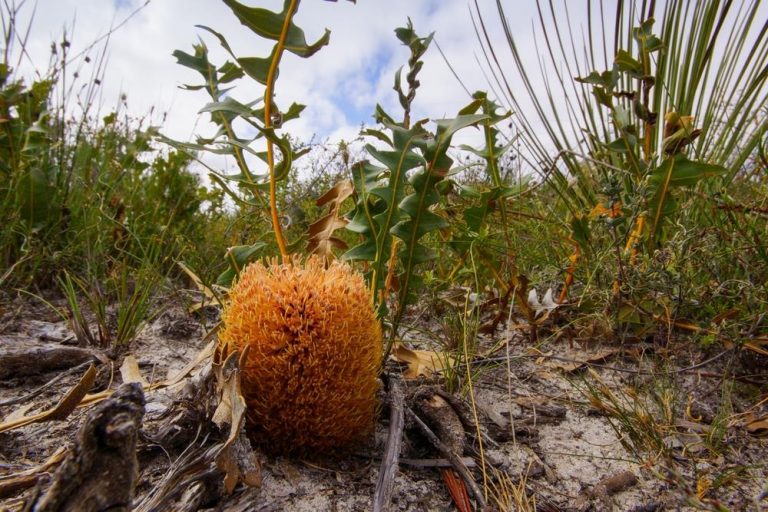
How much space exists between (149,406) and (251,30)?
118cm

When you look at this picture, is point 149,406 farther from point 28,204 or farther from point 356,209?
point 28,204

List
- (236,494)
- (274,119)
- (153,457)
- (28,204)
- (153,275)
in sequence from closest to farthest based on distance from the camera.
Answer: (236,494) < (153,457) < (274,119) < (153,275) < (28,204)

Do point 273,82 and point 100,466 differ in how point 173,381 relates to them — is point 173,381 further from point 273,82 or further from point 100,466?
point 273,82

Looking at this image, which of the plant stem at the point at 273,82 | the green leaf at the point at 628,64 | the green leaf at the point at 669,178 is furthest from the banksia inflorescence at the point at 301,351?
the green leaf at the point at 628,64

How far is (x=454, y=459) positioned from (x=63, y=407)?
3.56ft

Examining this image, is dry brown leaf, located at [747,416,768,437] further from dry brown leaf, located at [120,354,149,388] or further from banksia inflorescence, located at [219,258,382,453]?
dry brown leaf, located at [120,354,149,388]

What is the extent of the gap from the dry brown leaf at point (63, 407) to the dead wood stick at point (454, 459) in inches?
36.1

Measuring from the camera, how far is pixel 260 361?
4.07ft

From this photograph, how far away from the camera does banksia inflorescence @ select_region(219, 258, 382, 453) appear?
124cm

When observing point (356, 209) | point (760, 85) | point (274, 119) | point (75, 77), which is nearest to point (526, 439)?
point (356, 209)

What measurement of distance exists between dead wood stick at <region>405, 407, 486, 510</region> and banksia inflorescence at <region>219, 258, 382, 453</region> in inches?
11.0

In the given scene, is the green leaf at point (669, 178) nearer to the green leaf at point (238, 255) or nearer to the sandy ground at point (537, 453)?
the sandy ground at point (537, 453)

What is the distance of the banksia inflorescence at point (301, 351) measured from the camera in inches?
48.8

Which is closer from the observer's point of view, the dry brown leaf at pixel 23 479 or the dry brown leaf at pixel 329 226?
the dry brown leaf at pixel 23 479
